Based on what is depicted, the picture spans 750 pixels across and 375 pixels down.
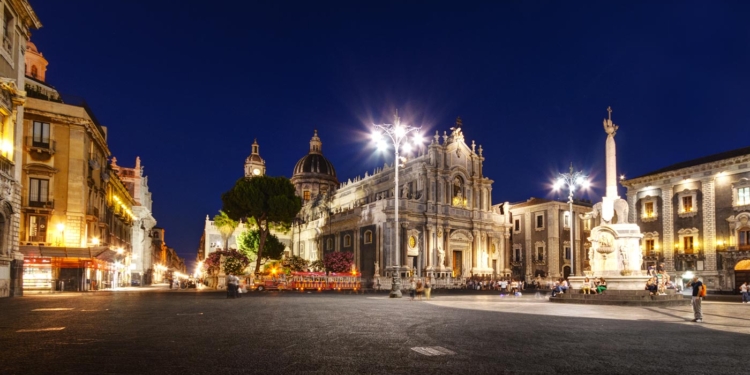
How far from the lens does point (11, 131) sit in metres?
26.9

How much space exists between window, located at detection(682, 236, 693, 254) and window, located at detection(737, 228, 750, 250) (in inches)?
172

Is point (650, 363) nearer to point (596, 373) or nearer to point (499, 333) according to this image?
point (596, 373)

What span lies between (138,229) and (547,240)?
180 feet

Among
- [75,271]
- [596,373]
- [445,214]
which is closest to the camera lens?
[596,373]

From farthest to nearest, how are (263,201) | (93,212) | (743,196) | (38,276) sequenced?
(263,201) < (743,196) < (93,212) < (38,276)

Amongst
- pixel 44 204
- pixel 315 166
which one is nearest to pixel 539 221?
pixel 315 166

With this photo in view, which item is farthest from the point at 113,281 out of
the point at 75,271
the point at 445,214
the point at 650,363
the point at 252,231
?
the point at 650,363

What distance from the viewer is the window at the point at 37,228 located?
3728cm

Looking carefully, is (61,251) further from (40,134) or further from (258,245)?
(258,245)

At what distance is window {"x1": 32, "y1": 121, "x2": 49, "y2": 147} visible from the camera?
3738cm

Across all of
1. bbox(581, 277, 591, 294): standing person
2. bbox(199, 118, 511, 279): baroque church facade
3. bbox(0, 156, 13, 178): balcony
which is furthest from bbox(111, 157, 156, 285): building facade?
bbox(581, 277, 591, 294): standing person

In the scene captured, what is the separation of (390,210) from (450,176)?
989cm

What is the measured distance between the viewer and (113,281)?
5478 cm

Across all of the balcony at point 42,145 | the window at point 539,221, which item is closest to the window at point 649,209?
the window at point 539,221
